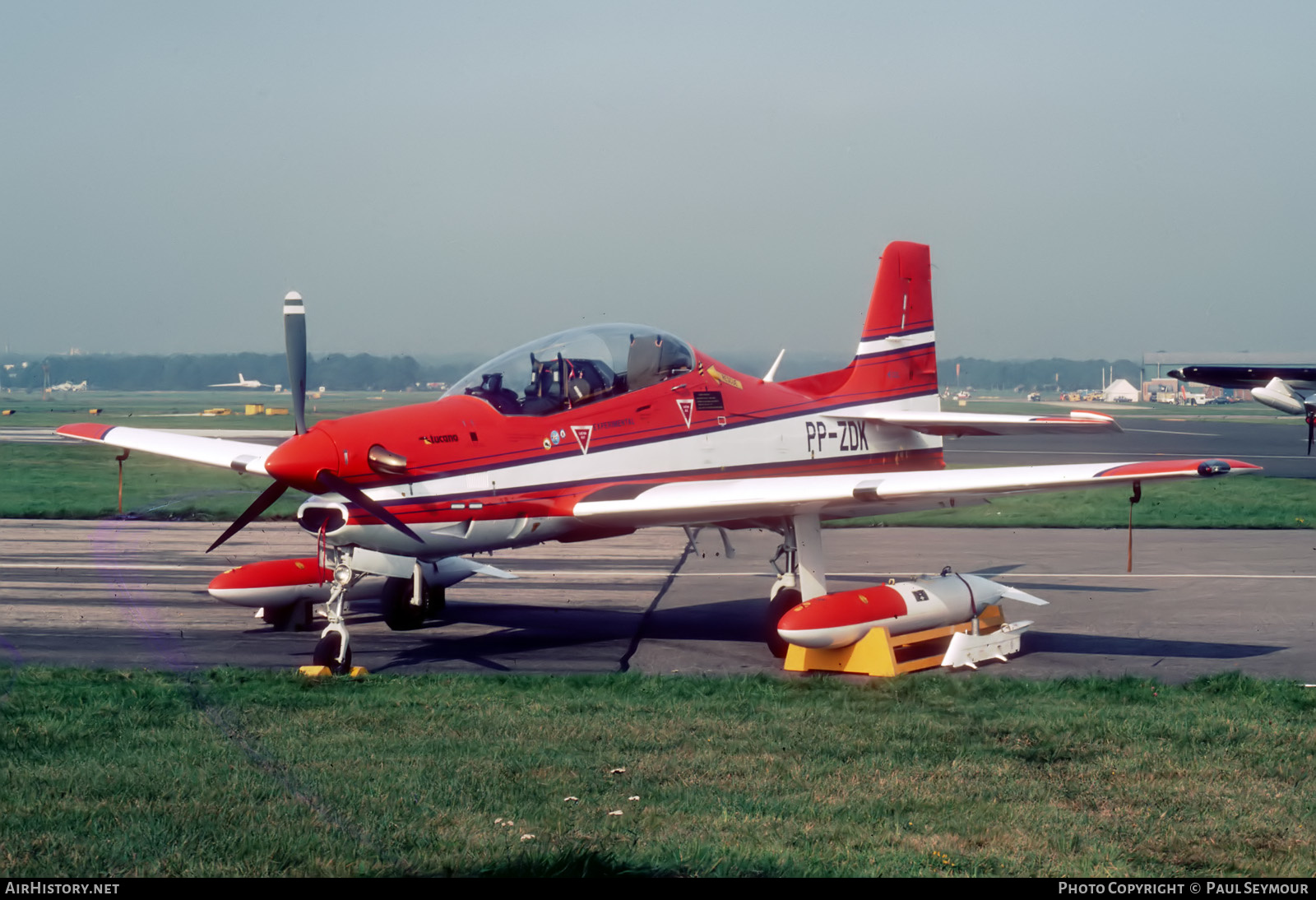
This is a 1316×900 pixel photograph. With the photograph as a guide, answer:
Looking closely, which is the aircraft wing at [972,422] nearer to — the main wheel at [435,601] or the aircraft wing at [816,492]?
the aircraft wing at [816,492]

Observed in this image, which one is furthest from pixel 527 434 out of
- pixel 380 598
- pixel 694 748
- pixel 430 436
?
pixel 694 748

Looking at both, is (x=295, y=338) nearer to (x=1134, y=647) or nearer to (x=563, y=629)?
(x=563, y=629)

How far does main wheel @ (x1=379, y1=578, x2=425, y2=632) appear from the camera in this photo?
44.1ft

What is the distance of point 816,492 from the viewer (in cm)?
1147

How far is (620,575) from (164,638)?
7032 mm

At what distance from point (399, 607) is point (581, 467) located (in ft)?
10.6

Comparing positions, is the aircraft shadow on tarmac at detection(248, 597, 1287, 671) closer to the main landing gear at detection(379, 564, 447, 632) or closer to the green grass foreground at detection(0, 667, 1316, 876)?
the main landing gear at detection(379, 564, 447, 632)

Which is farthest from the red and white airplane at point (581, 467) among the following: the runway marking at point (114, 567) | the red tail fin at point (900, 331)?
the runway marking at point (114, 567)

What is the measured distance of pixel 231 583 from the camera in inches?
504

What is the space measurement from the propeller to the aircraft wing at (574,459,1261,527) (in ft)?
6.85

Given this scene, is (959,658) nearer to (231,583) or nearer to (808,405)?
(808,405)

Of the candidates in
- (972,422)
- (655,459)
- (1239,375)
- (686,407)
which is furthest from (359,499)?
(1239,375)

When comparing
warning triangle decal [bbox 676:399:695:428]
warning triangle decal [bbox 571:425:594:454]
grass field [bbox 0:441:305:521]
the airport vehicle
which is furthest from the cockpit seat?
the airport vehicle

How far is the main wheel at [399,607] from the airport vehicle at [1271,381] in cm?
2058
